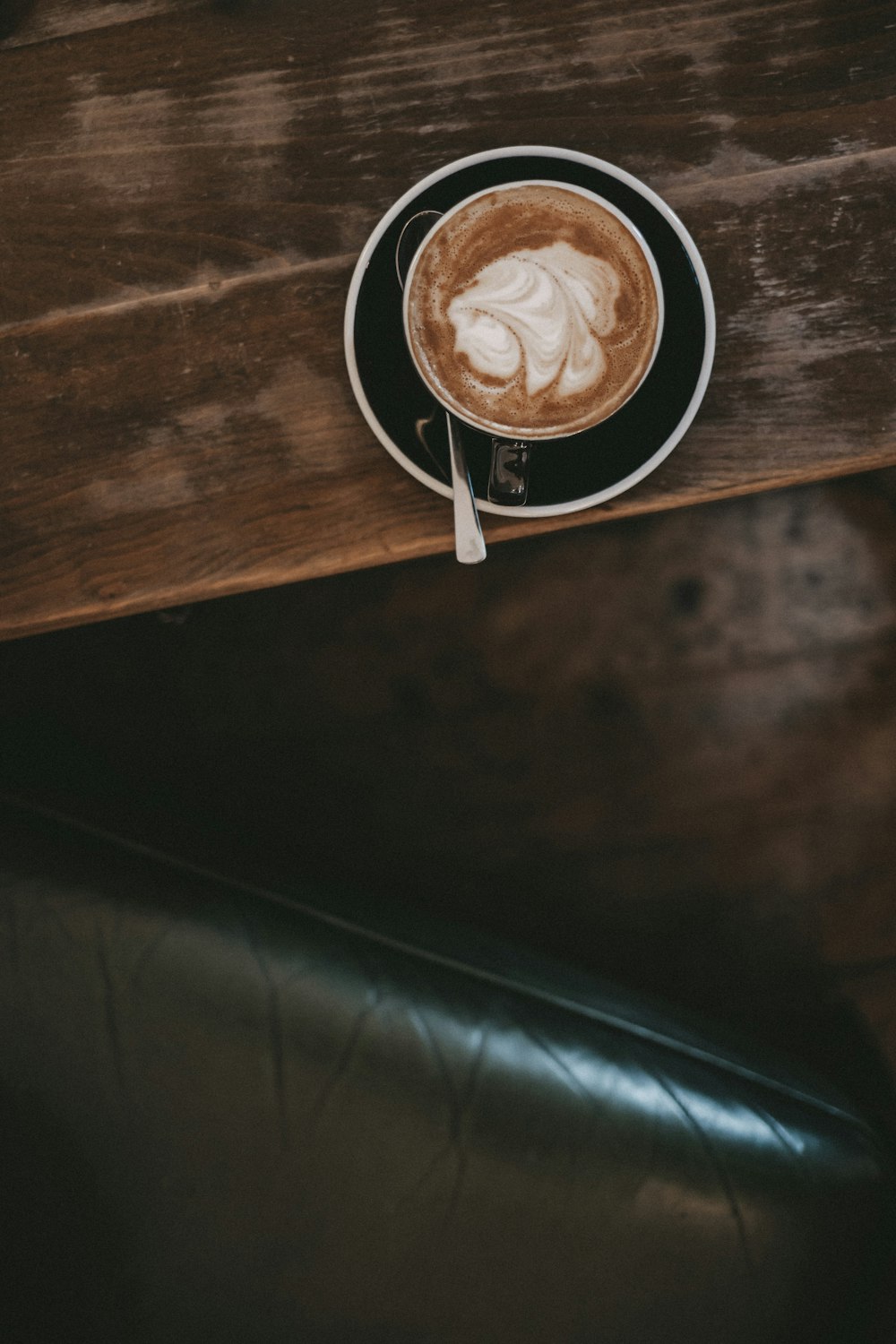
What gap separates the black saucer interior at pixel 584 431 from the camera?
28.9 inches

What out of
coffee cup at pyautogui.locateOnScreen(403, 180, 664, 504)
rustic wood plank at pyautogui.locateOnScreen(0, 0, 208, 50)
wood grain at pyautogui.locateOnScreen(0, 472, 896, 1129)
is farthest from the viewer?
wood grain at pyautogui.locateOnScreen(0, 472, 896, 1129)

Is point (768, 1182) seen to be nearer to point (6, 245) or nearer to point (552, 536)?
point (552, 536)

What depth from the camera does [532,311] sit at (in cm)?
69

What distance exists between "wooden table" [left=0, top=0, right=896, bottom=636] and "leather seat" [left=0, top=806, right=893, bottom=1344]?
356 mm

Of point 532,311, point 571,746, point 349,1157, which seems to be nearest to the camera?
point 532,311

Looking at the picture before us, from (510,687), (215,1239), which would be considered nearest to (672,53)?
(510,687)

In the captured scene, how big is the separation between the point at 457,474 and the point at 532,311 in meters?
0.14

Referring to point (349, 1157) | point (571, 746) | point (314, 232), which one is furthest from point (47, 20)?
point (349, 1157)

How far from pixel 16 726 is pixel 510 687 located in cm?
73

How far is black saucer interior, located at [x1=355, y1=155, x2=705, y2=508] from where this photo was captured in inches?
28.9

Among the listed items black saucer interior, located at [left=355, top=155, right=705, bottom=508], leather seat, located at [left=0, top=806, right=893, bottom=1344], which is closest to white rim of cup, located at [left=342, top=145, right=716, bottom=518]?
black saucer interior, located at [left=355, top=155, right=705, bottom=508]

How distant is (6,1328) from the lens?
0.89 metres

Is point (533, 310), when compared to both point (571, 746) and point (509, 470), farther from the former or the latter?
point (571, 746)

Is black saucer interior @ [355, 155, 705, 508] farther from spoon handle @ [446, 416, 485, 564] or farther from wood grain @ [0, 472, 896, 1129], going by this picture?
wood grain @ [0, 472, 896, 1129]
